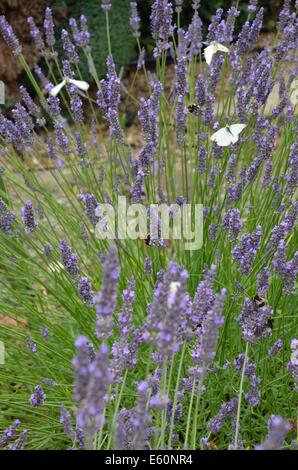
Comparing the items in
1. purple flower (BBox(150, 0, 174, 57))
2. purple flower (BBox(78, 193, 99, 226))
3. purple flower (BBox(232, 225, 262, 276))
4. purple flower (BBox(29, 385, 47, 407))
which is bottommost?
purple flower (BBox(29, 385, 47, 407))

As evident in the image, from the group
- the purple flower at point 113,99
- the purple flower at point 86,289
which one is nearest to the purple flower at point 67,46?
the purple flower at point 113,99

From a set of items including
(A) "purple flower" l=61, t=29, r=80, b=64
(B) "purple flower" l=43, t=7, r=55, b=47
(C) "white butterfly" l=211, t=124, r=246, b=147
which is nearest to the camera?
(C) "white butterfly" l=211, t=124, r=246, b=147

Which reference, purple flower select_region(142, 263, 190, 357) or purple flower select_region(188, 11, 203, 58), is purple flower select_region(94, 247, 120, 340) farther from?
purple flower select_region(188, 11, 203, 58)

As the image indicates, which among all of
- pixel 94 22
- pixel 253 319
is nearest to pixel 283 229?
pixel 253 319

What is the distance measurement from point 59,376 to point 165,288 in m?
1.31

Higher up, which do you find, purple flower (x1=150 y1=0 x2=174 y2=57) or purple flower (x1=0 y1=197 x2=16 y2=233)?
purple flower (x1=150 y1=0 x2=174 y2=57)

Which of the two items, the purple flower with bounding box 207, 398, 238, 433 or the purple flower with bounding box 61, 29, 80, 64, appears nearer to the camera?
the purple flower with bounding box 207, 398, 238, 433

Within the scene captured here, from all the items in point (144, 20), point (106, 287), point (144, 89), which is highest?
point (144, 20)

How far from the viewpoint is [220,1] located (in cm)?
604

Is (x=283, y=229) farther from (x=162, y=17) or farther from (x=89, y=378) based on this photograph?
(x=162, y=17)

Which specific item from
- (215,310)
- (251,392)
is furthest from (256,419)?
(215,310)

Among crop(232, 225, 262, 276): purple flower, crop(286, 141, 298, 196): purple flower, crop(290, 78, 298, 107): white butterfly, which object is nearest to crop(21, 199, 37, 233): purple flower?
crop(232, 225, 262, 276): purple flower
